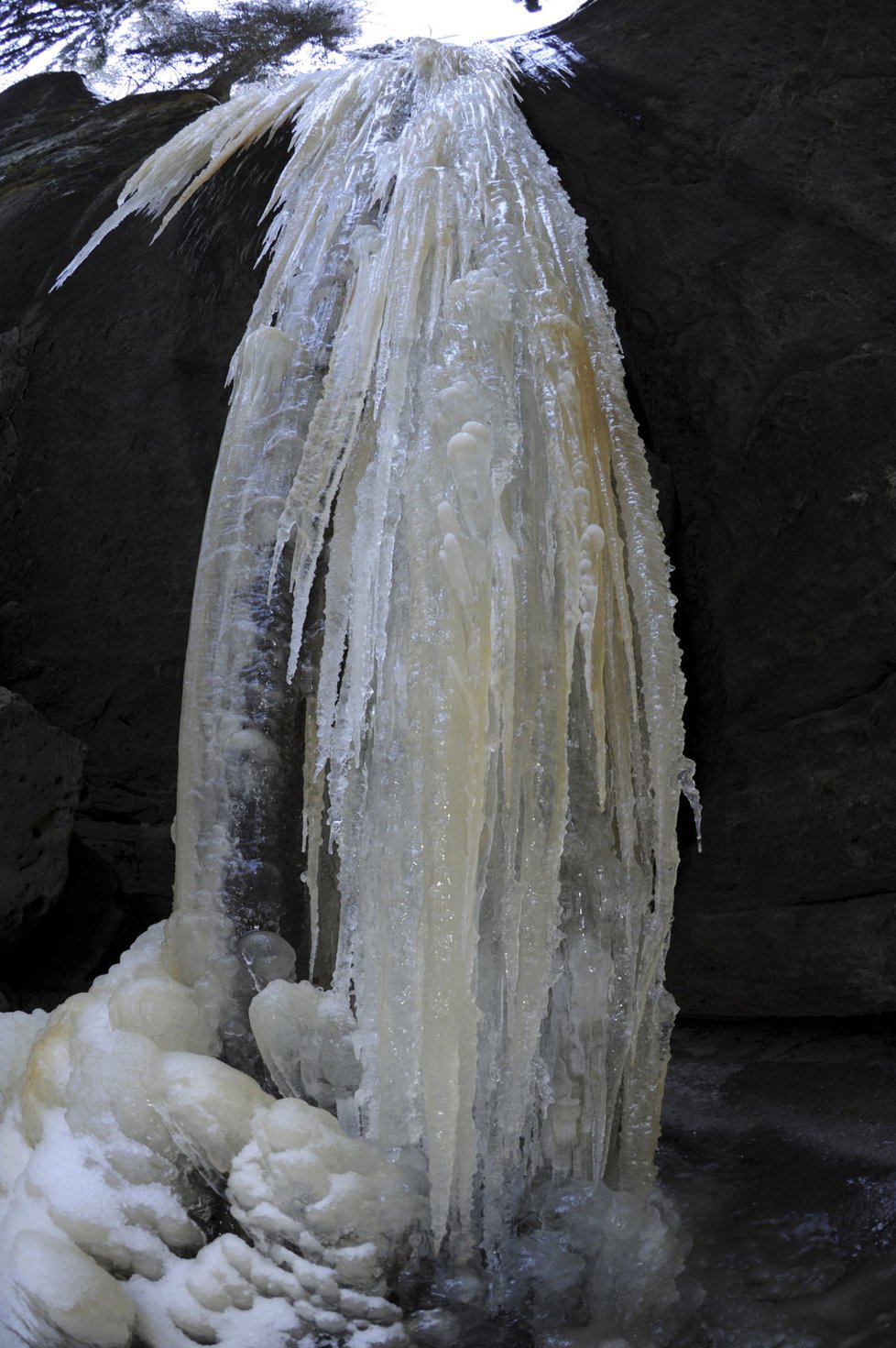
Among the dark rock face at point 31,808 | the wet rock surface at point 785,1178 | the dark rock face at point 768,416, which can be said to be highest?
the dark rock face at point 768,416

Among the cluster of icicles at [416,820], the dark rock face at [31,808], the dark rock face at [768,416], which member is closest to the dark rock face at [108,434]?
the dark rock face at [31,808]

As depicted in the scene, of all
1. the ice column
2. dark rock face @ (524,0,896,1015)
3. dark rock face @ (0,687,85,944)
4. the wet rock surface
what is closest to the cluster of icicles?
the ice column

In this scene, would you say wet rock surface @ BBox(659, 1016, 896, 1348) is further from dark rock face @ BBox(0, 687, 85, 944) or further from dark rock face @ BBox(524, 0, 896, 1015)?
dark rock face @ BBox(0, 687, 85, 944)

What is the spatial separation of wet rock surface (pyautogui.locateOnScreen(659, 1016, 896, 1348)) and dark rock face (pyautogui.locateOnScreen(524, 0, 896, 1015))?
0.56 feet

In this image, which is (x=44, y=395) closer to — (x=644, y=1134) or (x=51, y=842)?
(x=51, y=842)

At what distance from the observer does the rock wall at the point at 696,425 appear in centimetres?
246

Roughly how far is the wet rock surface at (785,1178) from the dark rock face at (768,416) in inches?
6.7

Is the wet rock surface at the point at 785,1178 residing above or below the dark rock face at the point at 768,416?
below

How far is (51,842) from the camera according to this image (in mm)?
2852

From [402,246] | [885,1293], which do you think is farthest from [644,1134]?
[402,246]

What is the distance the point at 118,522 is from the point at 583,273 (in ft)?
5.32

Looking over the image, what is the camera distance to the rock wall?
8.05 feet

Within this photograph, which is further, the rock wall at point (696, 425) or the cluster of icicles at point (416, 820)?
the rock wall at point (696, 425)

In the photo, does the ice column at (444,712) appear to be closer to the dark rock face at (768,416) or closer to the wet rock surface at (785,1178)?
the wet rock surface at (785,1178)
